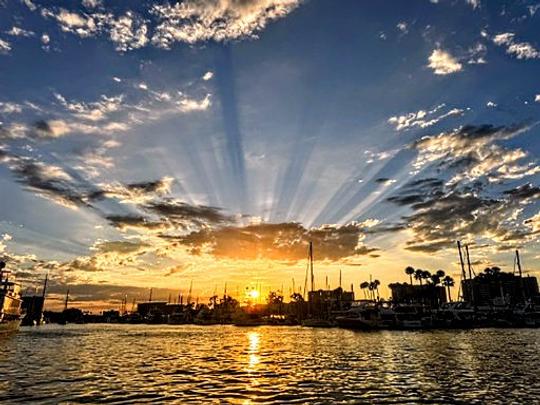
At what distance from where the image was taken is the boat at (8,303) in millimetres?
92938

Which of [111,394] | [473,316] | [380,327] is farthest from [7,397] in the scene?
[473,316]

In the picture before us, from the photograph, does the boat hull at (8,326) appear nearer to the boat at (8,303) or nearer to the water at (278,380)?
the boat at (8,303)

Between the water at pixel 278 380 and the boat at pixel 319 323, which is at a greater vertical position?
the boat at pixel 319 323

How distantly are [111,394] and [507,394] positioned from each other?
976 inches

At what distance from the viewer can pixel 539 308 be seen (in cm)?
16425

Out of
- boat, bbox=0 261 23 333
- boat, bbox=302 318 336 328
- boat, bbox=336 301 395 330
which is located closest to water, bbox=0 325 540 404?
boat, bbox=0 261 23 333

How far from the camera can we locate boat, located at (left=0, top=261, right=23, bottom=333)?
9294 cm

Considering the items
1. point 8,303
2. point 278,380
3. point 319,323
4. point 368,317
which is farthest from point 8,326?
point 319,323

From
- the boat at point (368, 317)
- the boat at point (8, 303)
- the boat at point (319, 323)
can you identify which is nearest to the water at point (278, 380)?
the boat at point (8, 303)

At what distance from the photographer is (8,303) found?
317 ft

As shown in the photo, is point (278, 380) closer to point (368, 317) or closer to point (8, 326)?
point (8, 326)

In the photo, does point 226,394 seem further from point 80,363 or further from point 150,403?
point 80,363

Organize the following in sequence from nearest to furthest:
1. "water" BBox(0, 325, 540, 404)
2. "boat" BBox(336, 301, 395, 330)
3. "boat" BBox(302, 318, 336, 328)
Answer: "water" BBox(0, 325, 540, 404) < "boat" BBox(336, 301, 395, 330) < "boat" BBox(302, 318, 336, 328)

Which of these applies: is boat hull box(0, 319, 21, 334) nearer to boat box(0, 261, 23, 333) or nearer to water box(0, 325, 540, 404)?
boat box(0, 261, 23, 333)
